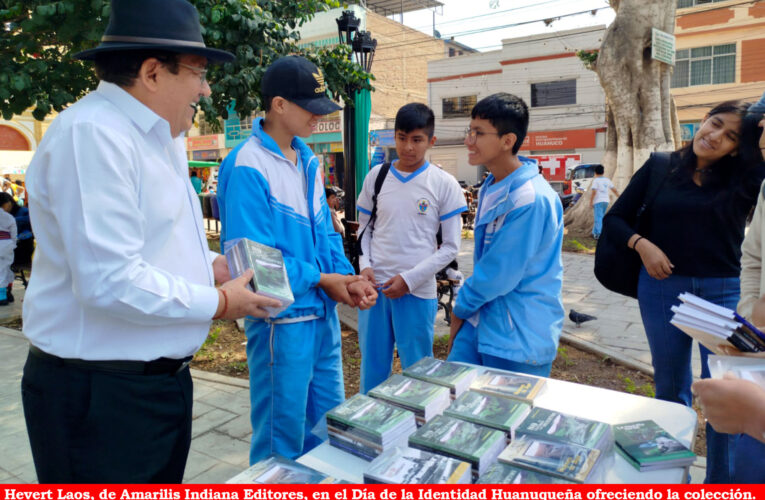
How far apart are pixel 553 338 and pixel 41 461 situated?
6.28 ft

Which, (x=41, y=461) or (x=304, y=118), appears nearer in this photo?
(x=41, y=461)

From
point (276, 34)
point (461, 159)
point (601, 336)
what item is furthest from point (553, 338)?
point (461, 159)

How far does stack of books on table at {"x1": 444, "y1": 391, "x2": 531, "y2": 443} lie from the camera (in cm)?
150

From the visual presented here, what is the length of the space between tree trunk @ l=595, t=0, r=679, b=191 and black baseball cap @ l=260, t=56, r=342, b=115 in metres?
10.0

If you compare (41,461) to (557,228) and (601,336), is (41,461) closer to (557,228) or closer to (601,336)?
(557,228)

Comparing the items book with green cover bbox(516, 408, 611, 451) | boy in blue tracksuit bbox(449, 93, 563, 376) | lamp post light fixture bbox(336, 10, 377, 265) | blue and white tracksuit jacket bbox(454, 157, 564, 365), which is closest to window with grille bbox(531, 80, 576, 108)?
lamp post light fixture bbox(336, 10, 377, 265)

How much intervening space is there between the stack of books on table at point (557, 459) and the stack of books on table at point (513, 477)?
1 cm

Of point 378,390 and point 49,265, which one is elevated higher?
point 49,265

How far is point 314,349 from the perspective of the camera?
2316 millimetres

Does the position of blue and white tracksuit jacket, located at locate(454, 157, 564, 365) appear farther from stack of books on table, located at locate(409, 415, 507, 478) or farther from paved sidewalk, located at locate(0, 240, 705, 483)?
paved sidewalk, located at locate(0, 240, 705, 483)

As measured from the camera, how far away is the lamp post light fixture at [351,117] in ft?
23.0

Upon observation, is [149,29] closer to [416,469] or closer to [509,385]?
[416,469]

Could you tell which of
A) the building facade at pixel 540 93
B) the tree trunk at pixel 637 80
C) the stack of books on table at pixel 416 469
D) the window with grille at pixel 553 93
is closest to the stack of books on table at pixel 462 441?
the stack of books on table at pixel 416 469

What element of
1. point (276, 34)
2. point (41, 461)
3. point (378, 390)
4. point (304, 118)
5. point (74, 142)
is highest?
point (276, 34)
